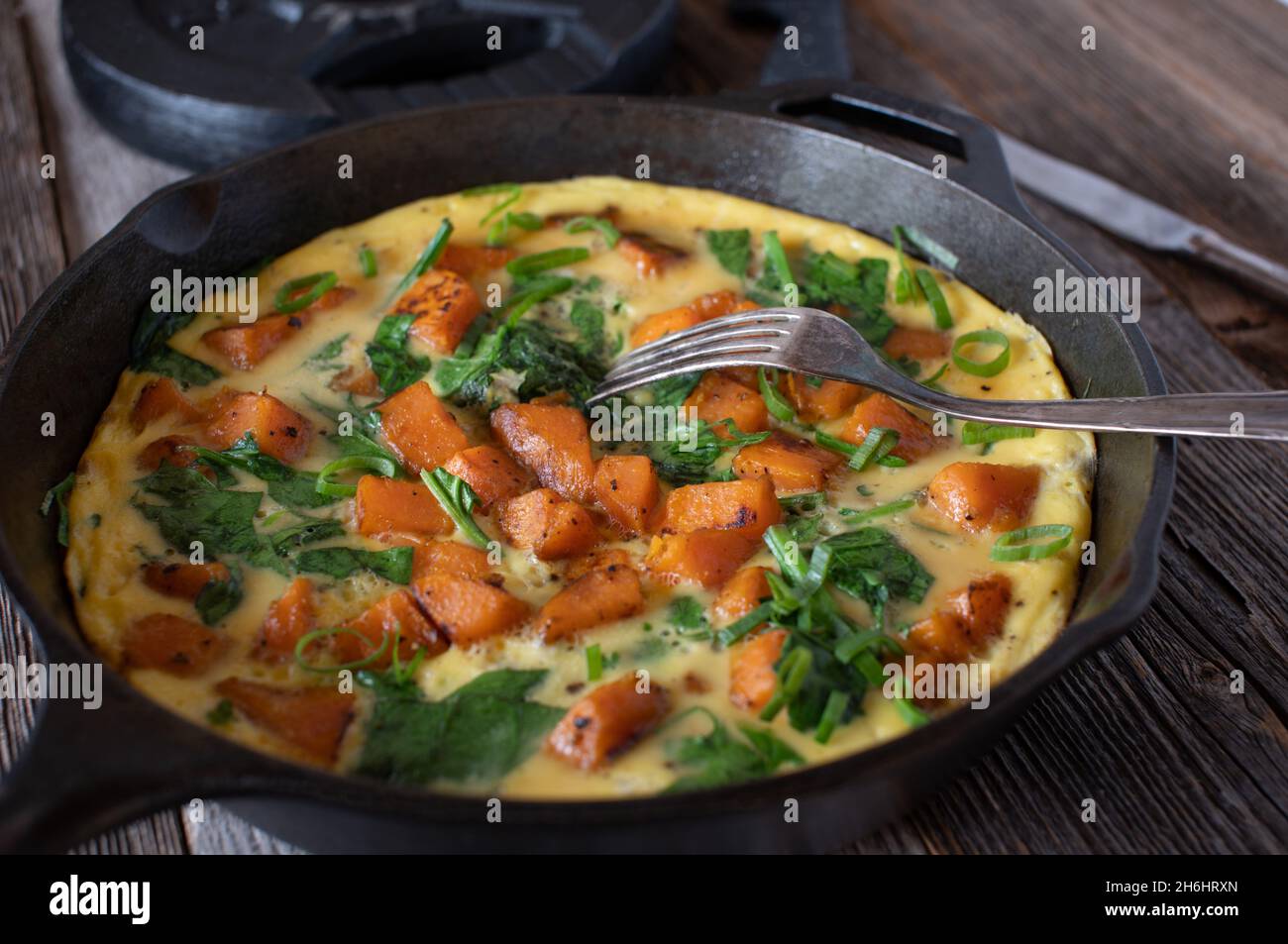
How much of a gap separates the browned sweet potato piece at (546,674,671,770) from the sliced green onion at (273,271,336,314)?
168cm

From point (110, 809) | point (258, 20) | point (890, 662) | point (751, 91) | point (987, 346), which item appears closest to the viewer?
point (110, 809)

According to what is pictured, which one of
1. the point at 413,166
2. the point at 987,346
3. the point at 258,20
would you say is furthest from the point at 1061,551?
the point at 258,20

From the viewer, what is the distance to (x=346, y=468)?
3029mm

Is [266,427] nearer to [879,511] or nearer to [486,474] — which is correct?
[486,474]

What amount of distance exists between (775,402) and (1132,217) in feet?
6.11

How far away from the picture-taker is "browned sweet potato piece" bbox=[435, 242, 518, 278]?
3.71m

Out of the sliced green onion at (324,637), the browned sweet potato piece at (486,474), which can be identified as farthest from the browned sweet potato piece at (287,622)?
the browned sweet potato piece at (486,474)

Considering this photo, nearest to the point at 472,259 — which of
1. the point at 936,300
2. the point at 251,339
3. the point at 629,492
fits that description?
the point at 251,339

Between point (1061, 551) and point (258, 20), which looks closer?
point (1061, 551)

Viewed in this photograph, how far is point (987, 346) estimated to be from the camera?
3484 mm

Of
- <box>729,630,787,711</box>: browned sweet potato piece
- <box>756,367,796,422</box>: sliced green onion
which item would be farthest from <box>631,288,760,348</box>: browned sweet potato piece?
<box>729,630,787,711</box>: browned sweet potato piece

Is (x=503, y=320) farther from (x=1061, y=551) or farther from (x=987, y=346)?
(x=1061, y=551)

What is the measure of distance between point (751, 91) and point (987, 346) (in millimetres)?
1142
